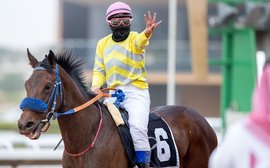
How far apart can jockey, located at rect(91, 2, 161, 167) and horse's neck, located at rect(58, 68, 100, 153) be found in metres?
0.38

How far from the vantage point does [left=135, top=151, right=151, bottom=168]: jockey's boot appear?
6895 millimetres

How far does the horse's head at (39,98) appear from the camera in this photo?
6.28 metres

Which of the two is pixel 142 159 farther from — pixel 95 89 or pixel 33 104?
pixel 33 104

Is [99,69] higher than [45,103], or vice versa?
[99,69]

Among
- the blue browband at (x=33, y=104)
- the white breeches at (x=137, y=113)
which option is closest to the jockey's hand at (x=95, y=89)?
the white breeches at (x=137, y=113)

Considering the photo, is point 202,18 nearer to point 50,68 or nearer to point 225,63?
point 225,63

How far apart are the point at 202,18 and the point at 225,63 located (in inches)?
282

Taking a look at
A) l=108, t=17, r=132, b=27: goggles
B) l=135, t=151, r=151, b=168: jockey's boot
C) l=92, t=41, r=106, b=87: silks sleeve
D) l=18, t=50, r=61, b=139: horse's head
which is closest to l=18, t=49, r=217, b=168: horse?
l=18, t=50, r=61, b=139: horse's head

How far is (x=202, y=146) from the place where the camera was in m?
7.97

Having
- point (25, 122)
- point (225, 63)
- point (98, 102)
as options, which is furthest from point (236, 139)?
point (225, 63)

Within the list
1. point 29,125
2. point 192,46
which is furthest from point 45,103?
point 192,46

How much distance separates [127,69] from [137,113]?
431 millimetres

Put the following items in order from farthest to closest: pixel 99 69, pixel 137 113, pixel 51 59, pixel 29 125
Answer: pixel 99 69 → pixel 137 113 → pixel 51 59 → pixel 29 125

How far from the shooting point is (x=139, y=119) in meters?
6.93
